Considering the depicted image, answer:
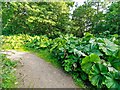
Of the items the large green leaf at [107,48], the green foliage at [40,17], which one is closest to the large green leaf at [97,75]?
the large green leaf at [107,48]

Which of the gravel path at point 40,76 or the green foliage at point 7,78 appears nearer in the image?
the green foliage at point 7,78

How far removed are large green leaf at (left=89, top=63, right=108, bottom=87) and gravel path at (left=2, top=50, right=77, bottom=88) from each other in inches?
16.3

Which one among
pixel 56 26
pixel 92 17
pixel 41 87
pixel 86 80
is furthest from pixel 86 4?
pixel 41 87

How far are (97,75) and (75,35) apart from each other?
4988mm

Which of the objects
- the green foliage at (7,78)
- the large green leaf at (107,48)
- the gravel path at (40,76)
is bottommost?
the gravel path at (40,76)

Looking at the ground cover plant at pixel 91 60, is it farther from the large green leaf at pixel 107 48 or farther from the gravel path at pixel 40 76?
the gravel path at pixel 40 76

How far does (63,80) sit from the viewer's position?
13.8 ft

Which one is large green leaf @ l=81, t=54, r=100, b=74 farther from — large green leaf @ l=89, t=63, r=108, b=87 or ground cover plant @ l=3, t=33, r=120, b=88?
large green leaf @ l=89, t=63, r=108, b=87

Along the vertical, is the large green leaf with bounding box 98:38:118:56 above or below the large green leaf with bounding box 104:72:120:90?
above

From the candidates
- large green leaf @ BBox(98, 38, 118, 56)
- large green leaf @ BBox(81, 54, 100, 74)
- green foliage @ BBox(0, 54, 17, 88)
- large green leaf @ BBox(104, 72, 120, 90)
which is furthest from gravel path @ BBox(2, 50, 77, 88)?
large green leaf @ BBox(98, 38, 118, 56)

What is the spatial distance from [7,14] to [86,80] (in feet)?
18.4

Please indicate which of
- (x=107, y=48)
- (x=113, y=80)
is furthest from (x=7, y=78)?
(x=107, y=48)

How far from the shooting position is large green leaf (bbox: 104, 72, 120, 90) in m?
3.64

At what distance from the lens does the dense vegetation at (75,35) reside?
13.1ft
